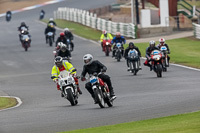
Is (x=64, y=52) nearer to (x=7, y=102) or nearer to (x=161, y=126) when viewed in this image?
(x=7, y=102)

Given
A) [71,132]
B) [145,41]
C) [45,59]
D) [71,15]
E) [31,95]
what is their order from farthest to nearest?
1. [71,15]
2. [145,41]
3. [45,59]
4. [31,95]
5. [71,132]

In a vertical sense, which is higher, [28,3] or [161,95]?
[28,3]

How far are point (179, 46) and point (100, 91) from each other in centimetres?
2725

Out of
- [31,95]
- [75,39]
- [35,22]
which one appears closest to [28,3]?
[35,22]

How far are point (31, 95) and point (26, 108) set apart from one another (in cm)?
428

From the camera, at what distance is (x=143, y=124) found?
13.9 meters

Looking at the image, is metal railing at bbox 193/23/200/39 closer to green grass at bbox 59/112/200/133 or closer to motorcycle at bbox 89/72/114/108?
motorcycle at bbox 89/72/114/108

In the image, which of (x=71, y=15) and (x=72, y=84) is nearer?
(x=72, y=84)

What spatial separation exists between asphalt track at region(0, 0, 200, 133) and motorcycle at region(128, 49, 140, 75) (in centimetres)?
33

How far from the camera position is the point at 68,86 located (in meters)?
19.3

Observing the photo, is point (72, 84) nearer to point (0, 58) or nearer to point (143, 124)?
point (143, 124)

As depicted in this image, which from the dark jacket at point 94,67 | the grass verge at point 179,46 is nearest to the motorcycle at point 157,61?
the grass verge at point 179,46

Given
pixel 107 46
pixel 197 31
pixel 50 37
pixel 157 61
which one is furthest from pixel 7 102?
pixel 197 31

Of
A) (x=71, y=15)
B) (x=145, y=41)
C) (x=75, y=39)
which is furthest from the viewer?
(x=71, y=15)
